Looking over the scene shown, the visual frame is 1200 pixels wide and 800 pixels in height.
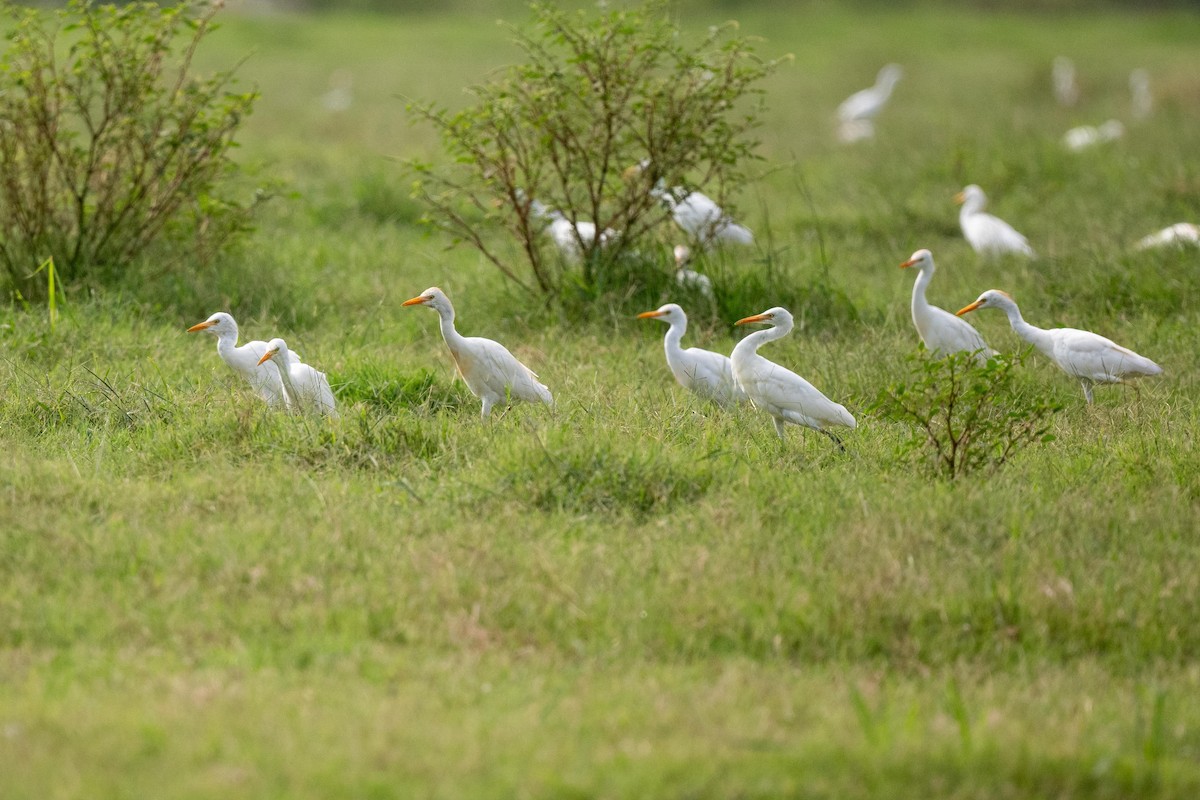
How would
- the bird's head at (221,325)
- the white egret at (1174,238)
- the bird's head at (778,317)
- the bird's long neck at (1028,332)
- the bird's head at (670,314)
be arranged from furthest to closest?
the white egret at (1174,238)
the bird's long neck at (1028,332)
the bird's head at (670,314)
the bird's head at (778,317)
the bird's head at (221,325)

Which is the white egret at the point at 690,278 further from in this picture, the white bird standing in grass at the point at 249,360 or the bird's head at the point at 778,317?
the white bird standing in grass at the point at 249,360

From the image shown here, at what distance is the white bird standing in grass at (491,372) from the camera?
5785 mm

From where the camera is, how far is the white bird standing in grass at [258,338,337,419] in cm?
548

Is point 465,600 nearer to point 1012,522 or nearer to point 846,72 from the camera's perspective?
point 1012,522

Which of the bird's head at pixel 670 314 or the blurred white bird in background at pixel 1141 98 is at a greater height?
the bird's head at pixel 670 314

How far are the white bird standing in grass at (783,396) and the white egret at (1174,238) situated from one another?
3.83 m

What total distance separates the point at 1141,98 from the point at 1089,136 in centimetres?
507

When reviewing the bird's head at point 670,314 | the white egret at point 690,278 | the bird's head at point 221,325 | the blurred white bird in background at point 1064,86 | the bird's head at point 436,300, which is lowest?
the blurred white bird in background at point 1064,86

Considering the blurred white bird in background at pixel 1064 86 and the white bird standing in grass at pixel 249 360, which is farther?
the blurred white bird in background at pixel 1064 86

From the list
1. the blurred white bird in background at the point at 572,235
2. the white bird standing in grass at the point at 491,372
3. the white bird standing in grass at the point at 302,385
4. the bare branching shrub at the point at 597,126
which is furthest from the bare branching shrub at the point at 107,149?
the white bird standing in grass at the point at 491,372

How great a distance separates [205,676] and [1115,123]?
13621mm

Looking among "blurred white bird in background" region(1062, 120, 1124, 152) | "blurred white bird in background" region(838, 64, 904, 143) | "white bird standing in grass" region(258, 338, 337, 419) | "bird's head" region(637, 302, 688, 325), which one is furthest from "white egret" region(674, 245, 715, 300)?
"blurred white bird in background" region(838, 64, 904, 143)

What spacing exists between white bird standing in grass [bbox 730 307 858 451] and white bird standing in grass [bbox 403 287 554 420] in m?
0.83

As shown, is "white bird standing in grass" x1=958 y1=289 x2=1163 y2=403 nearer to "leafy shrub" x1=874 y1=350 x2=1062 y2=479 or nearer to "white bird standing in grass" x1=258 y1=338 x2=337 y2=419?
"leafy shrub" x1=874 y1=350 x2=1062 y2=479
